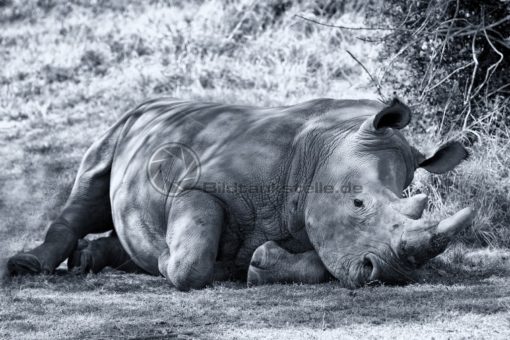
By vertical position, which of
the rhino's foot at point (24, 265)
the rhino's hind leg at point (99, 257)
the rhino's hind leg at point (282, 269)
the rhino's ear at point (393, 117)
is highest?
the rhino's ear at point (393, 117)

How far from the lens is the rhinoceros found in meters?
5.82

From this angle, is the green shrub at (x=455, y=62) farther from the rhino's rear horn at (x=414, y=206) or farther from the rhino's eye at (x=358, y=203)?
the rhino's rear horn at (x=414, y=206)

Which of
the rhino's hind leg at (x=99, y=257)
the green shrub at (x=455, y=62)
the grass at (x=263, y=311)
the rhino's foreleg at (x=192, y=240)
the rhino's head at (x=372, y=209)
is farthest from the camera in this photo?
the green shrub at (x=455, y=62)

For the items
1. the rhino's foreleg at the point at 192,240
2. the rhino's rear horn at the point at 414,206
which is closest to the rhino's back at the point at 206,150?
the rhino's foreleg at the point at 192,240

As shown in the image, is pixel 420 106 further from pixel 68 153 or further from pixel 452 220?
pixel 68 153

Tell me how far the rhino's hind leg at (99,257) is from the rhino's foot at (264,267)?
1.62 metres

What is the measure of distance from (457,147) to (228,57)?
24.4 feet

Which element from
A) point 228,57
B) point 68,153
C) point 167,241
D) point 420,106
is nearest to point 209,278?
point 167,241

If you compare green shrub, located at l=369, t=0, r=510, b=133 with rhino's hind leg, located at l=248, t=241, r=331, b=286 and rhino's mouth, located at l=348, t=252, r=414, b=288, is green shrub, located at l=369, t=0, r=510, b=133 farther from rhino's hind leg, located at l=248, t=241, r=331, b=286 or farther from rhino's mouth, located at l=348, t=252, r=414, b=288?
rhino's mouth, located at l=348, t=252, r=414, b=288

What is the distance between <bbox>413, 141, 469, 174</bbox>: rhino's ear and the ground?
0.78 meters

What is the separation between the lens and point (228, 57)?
1358cm

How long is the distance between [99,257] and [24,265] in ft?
2.22

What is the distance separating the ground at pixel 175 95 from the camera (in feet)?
16.4

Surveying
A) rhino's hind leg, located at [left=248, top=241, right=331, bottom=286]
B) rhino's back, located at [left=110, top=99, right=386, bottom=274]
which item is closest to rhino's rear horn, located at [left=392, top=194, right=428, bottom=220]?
rhino's hind leg, located at [left=248, top=241, right=331, bottom=286]
